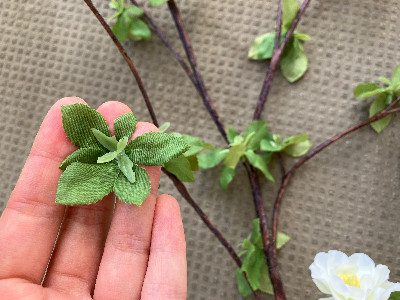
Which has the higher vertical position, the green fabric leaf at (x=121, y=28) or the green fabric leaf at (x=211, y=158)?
the green fabric leaf at (x=121, y=28)

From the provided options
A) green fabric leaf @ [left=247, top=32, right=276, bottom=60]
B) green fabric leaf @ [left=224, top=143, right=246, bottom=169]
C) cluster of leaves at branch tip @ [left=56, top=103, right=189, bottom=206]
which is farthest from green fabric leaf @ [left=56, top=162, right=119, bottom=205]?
green fabric leaf @ [left=247, top=32, right=276, bottom=60]

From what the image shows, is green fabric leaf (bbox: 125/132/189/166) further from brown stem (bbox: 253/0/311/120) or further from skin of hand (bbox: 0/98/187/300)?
brown stem (bbox: 253/0/311/120)

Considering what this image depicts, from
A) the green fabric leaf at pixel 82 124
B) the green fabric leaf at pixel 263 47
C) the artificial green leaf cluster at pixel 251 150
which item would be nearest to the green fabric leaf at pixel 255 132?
the artificial green leaf cluster at pixel 251 150

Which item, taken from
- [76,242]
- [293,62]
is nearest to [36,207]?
[76,242]

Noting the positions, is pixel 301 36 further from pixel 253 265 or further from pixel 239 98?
pixel 253 265

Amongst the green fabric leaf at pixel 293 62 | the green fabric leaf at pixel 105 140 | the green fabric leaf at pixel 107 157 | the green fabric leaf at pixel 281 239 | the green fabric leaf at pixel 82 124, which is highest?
the green fabric leaf at pixel 82 124

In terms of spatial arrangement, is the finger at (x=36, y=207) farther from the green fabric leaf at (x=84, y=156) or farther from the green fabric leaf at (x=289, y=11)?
the green fabric leaf at (x=289, y=11)
